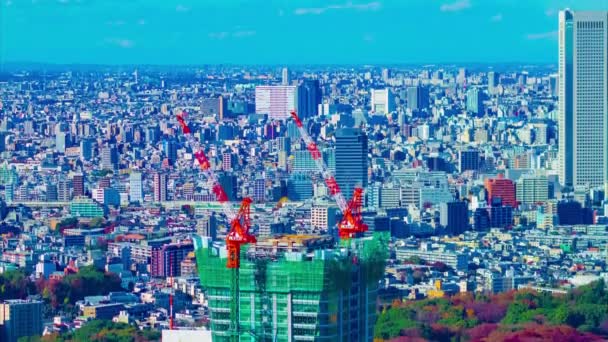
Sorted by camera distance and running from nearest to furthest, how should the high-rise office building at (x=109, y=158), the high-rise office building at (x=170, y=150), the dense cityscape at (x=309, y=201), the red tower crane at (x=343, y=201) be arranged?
the dense cityscape at (x=309, y=201), the red tower crane at (x=343, y=201), the high-rise office building at (x=109, y=158), the high-rise office building at (x=170, y=150)

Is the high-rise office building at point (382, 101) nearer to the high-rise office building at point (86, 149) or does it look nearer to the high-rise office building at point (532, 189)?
the high-rise office building at point (86, 149)

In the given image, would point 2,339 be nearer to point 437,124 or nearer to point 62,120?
point 62,120

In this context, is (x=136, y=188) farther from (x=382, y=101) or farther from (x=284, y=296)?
(x=284, y=296)

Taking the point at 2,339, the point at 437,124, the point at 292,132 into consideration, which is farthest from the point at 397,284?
the point at 437,124

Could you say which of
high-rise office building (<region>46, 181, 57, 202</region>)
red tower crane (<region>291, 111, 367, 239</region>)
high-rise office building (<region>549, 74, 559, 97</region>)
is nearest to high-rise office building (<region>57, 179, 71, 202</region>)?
high-rise office building (<region>46, 181, 57, 202</region>)

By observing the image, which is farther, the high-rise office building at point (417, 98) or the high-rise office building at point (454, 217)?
the high-rise office building at point (417, 98)

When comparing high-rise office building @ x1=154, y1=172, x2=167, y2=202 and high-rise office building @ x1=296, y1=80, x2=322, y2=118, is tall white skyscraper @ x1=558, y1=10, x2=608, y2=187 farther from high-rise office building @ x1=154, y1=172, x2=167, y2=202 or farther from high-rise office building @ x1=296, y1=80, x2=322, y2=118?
high-rise office building @ x1=154, y1=172, x2=167, y2=202

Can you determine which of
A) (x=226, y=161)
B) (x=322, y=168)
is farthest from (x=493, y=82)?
(x=322, y=168)

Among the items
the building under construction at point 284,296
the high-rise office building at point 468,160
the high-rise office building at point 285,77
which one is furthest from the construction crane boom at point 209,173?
the building under construction at point 284,296
